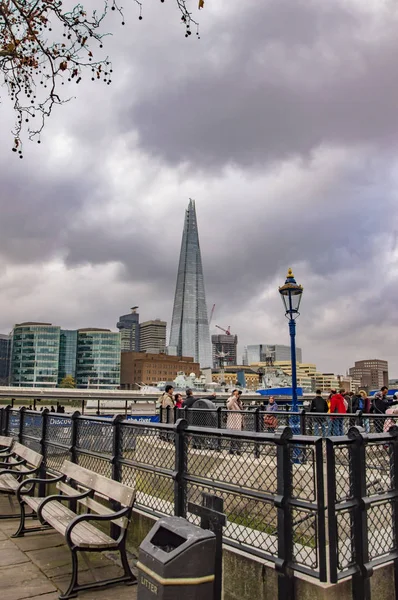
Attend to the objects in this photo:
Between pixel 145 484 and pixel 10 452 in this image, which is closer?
pixel 145 484

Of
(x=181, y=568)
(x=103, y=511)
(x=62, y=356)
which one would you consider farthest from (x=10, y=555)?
(x=62, y=356)

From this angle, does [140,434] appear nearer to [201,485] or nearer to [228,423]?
[201,485]

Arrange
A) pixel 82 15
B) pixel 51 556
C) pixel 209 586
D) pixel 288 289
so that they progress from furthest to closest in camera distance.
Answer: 1. pixel 288 289
2. pixel 82 15
3. pixel 51 556
4. pixel 209 586

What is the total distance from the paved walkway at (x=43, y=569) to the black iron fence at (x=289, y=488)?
89cm

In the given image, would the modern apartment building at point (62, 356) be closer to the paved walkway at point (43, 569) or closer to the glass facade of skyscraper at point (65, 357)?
the glass facade of skyscraper at point (65, 357)

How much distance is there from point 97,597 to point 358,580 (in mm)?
2542

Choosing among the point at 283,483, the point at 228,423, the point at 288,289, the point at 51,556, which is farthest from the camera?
the point at 288,289

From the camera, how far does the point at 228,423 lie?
12570mm

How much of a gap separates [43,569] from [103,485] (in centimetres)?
107

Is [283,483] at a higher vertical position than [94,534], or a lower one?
higher

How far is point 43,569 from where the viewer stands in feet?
18.2

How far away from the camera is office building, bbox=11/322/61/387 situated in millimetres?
163000

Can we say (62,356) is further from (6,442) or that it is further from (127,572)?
(127,572)

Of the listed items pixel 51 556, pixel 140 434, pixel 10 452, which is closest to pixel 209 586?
pixel 140 434
